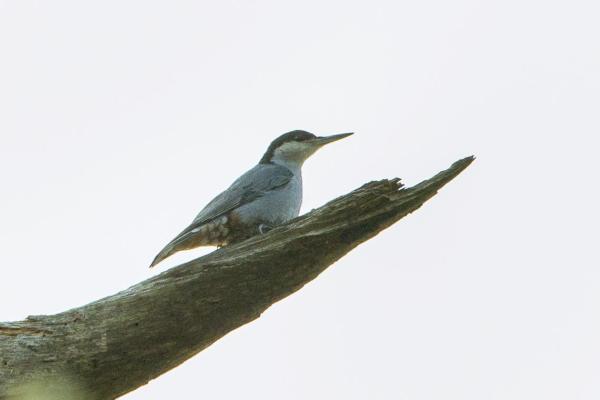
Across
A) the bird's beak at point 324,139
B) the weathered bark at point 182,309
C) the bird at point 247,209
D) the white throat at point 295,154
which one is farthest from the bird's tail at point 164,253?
the bird's beak at point 324,139

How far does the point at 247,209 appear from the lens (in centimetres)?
887

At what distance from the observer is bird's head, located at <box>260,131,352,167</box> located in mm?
10141

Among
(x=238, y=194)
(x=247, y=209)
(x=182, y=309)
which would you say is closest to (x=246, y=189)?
(x=238, y=194)

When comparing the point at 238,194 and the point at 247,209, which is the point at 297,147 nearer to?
the point at 238,194

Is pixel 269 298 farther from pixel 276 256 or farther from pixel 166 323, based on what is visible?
pixel 166 323

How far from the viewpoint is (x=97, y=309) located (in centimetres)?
608

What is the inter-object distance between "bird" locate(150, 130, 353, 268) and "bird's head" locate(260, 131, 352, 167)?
0.47 ft

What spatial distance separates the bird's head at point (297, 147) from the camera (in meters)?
10.1

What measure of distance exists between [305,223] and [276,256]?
1.17ft

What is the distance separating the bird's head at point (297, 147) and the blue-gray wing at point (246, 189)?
0.38m

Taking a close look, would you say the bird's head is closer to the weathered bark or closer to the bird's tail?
the bird's tail

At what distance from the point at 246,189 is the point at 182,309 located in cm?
315

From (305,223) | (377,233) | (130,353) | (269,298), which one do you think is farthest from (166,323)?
(377,233)

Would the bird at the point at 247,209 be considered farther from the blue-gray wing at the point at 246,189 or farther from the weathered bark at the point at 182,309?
the weathered bark at the point at 182,309
